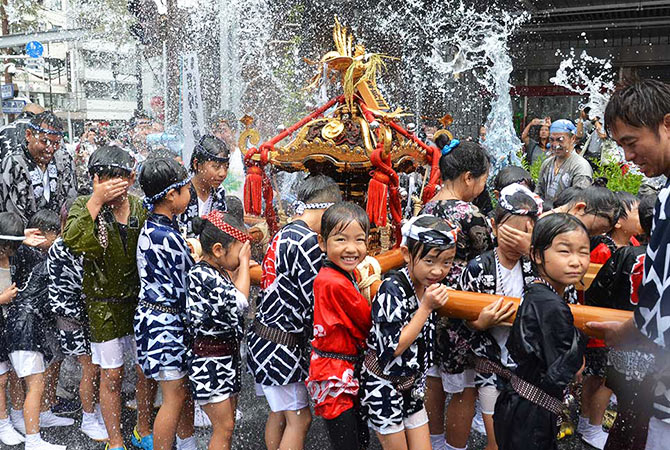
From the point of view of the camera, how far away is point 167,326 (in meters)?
3.12

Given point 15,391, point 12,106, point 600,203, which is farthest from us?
point 12,106

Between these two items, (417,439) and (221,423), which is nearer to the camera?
(417,439)

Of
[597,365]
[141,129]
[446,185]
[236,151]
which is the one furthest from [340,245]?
[141,129]

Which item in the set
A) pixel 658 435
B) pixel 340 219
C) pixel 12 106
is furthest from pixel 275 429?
pixel 12 106

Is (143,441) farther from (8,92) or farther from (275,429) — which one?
(8,92)

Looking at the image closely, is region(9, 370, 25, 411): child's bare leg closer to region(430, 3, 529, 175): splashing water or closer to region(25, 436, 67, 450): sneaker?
region(25, 436, 67, 450): sneaker

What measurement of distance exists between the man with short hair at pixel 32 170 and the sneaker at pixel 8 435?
1.70m

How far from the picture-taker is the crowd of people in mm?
2264

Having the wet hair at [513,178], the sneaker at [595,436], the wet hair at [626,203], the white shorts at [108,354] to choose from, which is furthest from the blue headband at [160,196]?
the sneaker at [595,436]

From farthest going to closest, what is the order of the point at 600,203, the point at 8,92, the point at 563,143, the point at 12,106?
the point at 8,92, the point at 12,106, the point at 563,143, the point at 600,203

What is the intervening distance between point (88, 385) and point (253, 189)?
1.64 metres

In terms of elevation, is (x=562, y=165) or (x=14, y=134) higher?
(x=14, y=134)

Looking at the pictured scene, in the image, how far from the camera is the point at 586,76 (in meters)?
14.8

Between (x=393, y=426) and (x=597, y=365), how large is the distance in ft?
5.15
